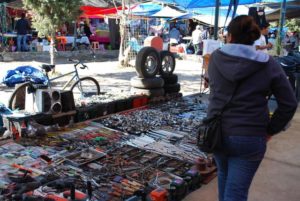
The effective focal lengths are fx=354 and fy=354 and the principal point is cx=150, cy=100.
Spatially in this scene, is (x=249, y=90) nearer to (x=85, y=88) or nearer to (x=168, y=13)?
(x=85, y=88)

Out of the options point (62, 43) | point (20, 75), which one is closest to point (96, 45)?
point (62, 43)

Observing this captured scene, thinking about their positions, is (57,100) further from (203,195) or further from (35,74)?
(35,74)

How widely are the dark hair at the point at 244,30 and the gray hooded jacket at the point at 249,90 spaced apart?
63 mm

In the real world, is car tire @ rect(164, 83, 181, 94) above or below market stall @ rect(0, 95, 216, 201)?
above

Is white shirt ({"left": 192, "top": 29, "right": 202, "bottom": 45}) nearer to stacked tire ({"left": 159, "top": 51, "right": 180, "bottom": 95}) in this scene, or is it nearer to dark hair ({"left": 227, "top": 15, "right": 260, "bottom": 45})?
stacked tire ({"left": 159, "top": 51, "right": 180, "bottom": 95})

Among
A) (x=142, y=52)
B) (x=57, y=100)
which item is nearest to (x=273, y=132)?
(x=57, y=100)

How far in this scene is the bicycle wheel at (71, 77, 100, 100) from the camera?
26.0 ft

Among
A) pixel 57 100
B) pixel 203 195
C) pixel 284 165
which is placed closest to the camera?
pixel 203 195

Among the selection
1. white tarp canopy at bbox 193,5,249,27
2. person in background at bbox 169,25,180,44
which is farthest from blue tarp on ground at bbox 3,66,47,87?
person in background at bbox 169,25,180,44

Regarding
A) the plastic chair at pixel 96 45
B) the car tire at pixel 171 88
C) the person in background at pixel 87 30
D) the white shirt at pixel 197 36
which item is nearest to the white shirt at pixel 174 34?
the white shirt at pixel 197 36

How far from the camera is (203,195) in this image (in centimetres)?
405

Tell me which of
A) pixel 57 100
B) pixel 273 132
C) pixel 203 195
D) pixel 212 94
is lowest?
pixel 203 195

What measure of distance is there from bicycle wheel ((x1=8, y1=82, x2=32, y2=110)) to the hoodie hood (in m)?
4.95

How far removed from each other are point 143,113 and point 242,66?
4.91 m
